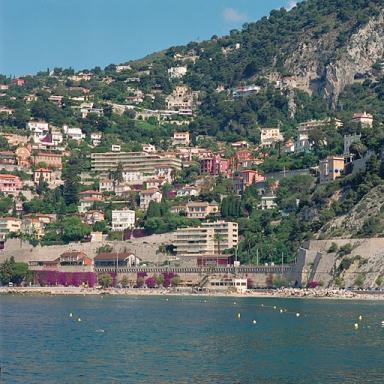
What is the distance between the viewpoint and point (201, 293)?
101 m

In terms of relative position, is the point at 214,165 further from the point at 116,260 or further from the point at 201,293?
the point at 201,293

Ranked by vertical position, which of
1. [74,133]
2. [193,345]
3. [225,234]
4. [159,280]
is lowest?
[193,345]

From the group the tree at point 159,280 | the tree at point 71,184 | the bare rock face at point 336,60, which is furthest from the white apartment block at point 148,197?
the bare rock face at point 336,60

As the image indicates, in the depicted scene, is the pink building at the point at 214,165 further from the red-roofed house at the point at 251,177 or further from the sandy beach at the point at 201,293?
the sandy beach at the point at 201,293

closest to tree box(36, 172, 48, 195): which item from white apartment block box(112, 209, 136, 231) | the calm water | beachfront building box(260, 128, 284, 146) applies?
white apartment block box(112, 209, 136, 231)

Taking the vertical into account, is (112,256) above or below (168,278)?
above

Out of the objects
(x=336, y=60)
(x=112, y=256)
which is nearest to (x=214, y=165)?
(x=336, y=60)

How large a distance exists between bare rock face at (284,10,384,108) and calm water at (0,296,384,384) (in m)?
75.8

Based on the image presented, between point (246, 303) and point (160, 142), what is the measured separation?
71.3 metres

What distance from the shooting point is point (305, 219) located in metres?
105

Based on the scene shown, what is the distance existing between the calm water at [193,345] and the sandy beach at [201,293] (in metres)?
8.22

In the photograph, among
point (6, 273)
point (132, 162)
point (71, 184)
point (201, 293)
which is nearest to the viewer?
point (201, 293)

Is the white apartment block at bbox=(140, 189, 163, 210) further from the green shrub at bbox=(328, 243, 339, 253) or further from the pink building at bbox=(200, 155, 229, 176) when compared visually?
the green shrub at bbox=(328, 243, 339, 253)

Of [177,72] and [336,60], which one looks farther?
[177,72]
